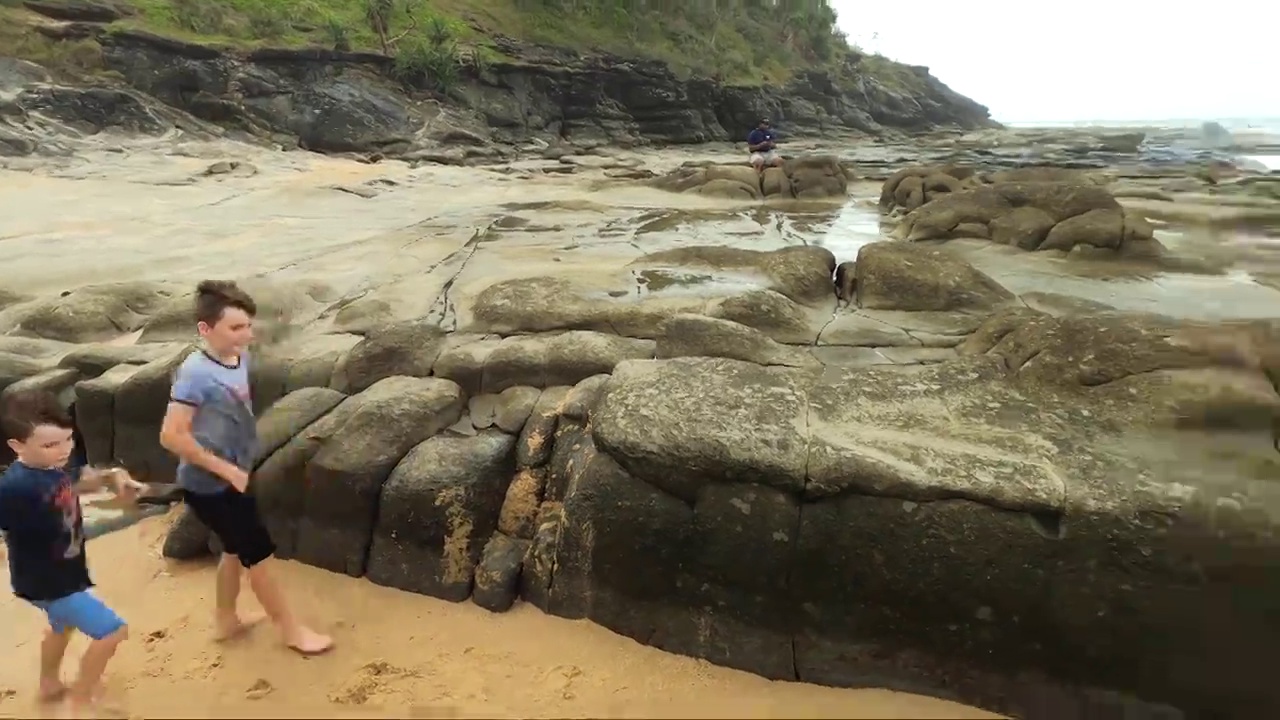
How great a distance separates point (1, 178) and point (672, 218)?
10.9 metres

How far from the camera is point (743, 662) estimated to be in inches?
112

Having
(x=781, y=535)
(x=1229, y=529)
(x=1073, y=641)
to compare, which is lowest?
(x=1073, y=641)

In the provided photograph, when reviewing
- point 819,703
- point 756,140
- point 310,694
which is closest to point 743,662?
point 819,703

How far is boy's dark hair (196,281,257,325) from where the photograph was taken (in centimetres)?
264

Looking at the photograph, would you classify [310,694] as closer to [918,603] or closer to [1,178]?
[918,603]

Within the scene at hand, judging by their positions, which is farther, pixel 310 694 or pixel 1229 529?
pixel 310 694

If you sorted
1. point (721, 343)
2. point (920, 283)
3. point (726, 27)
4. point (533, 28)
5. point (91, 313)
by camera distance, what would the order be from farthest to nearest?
1. point (726, 27)
2. point (533, 28)
3. point (91, 313)
4. point (920, 283)
5. point (721, 343)

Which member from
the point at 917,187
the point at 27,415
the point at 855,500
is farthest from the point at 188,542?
the point at 917,187

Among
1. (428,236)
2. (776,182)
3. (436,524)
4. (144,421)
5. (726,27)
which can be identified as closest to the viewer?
(436,524)

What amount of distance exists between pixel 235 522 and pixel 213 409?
0.44m

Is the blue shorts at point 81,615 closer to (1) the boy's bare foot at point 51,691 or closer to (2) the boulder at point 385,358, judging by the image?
(1) the boy's bare foot at point 51,691

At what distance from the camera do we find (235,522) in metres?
2.82

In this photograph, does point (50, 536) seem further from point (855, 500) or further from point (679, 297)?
point (679, 297)

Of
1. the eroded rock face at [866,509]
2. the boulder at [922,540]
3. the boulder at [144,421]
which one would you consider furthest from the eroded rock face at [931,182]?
the boulder at [144,421]
